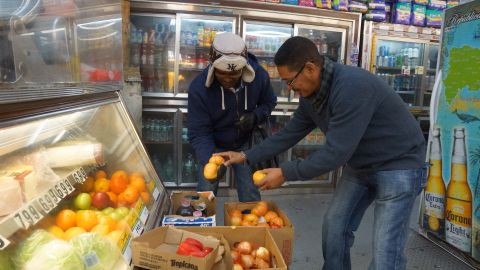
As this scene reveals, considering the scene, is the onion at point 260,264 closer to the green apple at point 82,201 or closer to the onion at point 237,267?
the onion at point 237,267

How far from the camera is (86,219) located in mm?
1528

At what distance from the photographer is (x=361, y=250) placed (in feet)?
10.5

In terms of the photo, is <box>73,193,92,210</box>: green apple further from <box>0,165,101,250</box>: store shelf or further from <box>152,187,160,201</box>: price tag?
<box>152,187,160,201</box>: price tag

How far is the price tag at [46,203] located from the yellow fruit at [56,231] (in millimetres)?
69

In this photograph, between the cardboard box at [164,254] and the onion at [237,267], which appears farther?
the onion at [237,267]

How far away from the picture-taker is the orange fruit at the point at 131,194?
6.09ft

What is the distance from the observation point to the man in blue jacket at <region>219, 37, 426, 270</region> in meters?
1.69

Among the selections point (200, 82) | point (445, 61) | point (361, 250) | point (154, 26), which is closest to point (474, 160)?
point (445, 61)

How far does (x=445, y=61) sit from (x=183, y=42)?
304 cm

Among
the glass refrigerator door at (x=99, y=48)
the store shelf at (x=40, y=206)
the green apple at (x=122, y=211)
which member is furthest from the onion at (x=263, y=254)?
the glass refrigerator door at (x=99, y=48)

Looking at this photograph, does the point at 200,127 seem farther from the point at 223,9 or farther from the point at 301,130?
the point at 223,9

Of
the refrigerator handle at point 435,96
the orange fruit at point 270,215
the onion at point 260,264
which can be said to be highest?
the refrigerator handle at point 435,96

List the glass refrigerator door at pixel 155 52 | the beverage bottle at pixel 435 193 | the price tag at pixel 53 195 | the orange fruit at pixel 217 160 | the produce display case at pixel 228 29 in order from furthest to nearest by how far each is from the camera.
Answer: the glass refrigerator door at pixel 155 52, the produce display case at pixel 228 29, the beverage bottle at pixel 435 193, the orange fruit at pixel 217 160, the price tag at pixel 53 195

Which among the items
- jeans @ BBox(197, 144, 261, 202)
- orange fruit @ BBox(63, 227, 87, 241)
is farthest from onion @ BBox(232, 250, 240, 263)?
jeans @ BBox(197, 144, 261, 202)
